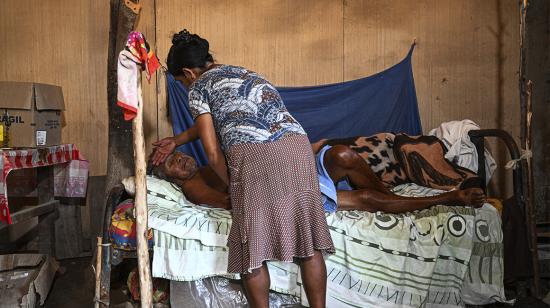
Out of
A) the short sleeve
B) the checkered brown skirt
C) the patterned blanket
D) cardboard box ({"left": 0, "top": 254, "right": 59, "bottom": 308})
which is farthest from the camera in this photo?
cardboard box ({"left": 0, "top": 254, "right": 59, "bottom": 308})

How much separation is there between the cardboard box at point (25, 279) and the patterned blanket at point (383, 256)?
0.80 m

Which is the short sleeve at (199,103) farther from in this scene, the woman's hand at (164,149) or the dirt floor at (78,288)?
the dirt floor at (78,288)

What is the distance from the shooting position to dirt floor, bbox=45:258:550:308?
2889mm

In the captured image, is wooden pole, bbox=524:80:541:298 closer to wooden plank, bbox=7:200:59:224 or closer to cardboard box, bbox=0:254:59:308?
cardboard box, bbox=0:254:59:308

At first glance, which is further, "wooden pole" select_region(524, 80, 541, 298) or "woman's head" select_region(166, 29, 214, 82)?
"wooden pole" select_region(524, 80, 541, 298)

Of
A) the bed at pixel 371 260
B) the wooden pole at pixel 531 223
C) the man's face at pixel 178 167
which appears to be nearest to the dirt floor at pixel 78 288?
the bed at pixel 371 260

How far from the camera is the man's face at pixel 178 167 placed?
3133 millimetres

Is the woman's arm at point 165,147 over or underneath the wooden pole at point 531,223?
over

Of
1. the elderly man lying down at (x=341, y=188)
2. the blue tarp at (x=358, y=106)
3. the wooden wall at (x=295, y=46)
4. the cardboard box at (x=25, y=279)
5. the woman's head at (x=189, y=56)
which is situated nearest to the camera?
the woman's head at (x=189, y=56)

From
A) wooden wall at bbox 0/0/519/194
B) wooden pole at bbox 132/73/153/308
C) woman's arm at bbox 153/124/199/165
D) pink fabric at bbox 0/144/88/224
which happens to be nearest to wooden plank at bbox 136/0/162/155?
wooden wall at bbox 0/0/519/194

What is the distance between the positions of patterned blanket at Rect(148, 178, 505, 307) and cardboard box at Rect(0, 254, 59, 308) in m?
0.80

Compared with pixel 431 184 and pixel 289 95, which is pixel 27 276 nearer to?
pixel 289 95

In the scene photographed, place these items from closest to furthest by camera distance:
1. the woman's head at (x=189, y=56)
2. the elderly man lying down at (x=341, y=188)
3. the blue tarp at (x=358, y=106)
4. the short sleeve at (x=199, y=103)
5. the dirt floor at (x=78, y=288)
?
the short sleeve at (x=199, y=103), the woman's head at (x=189, y=56), the elderly man lying down at (x=341, y=188), the dirt floor at (x=78, y=288), the blue tarp at (x=358, y=106)

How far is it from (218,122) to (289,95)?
1.82 m
